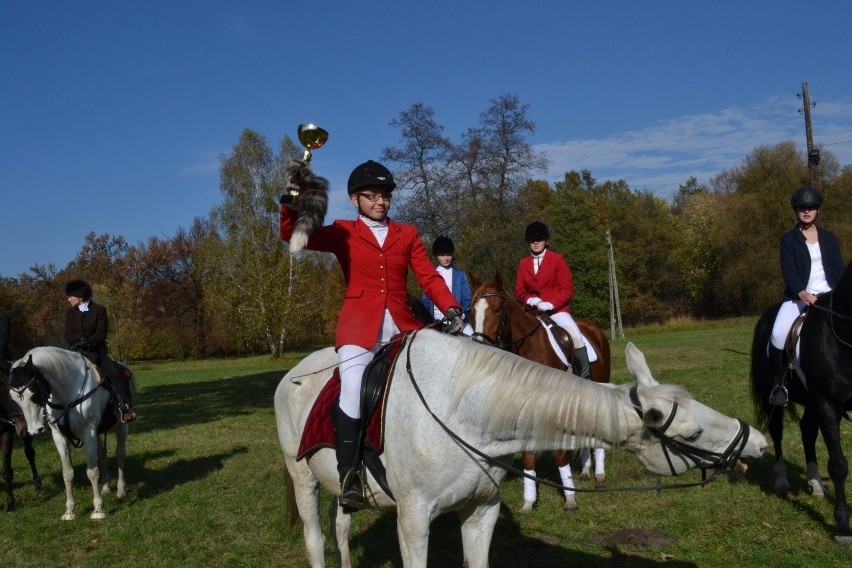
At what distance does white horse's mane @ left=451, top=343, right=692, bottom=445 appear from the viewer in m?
3.45

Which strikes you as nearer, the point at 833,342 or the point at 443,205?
the point at 833,342

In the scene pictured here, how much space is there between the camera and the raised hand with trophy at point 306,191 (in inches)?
151

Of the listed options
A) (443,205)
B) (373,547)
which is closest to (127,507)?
(373,547)

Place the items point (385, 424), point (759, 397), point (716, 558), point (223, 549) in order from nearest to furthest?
1. point (385, 424)
2. point (716, 558)
3. point (223, 549)
4. point (759, 397)

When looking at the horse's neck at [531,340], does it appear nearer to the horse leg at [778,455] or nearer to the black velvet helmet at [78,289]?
the horse leg at [778,455]

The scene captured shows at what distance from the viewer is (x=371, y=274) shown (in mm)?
4387

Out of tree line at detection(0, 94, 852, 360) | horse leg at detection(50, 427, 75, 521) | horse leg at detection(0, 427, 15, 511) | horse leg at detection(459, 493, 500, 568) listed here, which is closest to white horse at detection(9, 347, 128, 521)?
horse leg at detection(50, 427, 75, 521)

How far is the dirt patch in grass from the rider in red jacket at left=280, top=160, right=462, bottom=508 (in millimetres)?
3047

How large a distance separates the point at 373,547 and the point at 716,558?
3.02 m

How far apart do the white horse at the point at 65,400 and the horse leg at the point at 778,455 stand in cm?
781

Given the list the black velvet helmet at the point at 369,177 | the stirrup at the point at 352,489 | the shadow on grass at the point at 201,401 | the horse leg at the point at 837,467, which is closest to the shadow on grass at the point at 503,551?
the horse leg at the point at 837,467

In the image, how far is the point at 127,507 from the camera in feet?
28.3

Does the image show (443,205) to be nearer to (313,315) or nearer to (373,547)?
(313,315)

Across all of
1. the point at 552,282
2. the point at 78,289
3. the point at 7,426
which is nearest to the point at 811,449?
the point at 552,282
